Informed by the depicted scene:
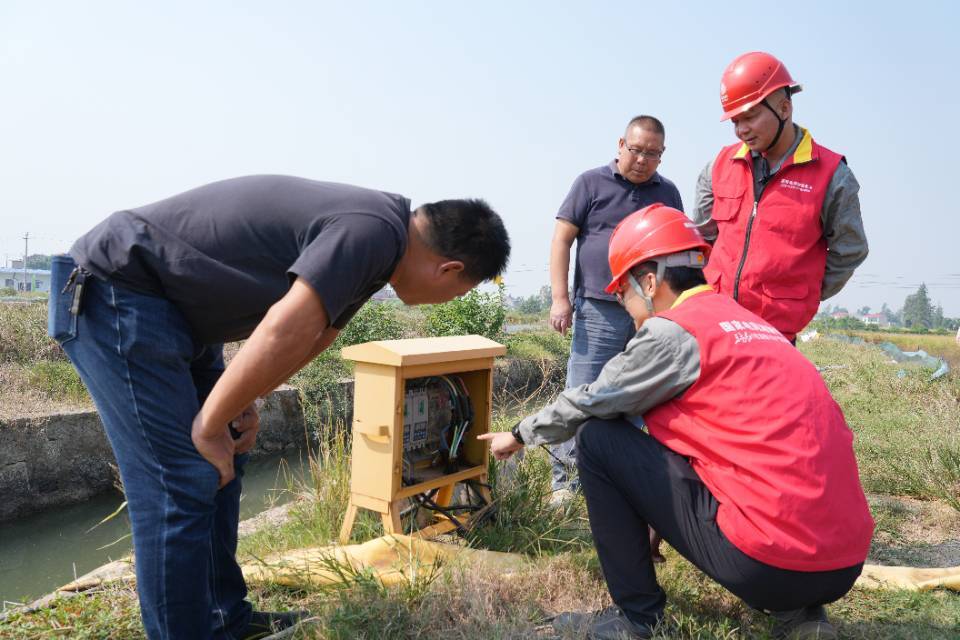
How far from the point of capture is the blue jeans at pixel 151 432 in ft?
6.39

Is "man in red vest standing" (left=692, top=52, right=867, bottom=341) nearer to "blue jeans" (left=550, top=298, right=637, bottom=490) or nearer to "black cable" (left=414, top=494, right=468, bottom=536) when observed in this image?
"blue jeans" (left=550, top=298, right=637, bottom=490)

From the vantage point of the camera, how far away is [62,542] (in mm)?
5535

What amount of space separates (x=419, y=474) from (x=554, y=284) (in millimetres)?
1523

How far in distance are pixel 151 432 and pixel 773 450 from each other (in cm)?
172

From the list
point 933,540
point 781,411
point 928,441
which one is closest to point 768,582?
point 781,411

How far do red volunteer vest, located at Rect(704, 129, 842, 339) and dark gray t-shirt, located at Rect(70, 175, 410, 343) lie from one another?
193 cm

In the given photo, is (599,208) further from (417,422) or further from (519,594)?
(519,594)

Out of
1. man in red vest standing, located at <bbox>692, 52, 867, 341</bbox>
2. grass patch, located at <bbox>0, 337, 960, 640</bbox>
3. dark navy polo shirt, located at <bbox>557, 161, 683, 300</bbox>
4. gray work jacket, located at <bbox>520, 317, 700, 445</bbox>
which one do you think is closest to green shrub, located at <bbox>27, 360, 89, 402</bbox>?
grass patch, located at <bbox>0, 337, 960, 640</bbox>

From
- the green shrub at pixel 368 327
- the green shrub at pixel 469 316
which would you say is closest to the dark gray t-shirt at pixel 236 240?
the green shrub at pixel 368 327

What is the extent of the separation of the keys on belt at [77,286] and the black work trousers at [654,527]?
161cm

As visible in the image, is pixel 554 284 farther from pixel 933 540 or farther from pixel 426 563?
pixel 933 540

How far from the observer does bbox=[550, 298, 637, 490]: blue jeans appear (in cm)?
426

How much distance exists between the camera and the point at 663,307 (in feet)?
8.30

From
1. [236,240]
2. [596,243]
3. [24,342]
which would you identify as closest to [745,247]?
[596,243]
